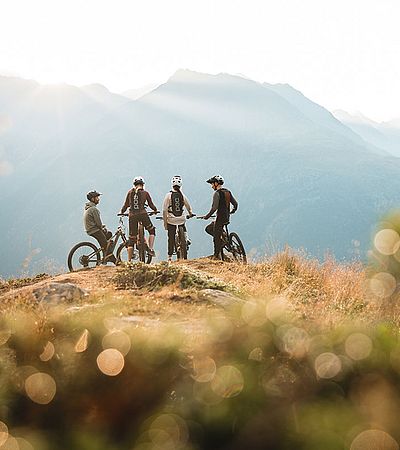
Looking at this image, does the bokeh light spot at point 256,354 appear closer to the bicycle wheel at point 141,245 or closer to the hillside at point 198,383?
the hillside at point 198,383

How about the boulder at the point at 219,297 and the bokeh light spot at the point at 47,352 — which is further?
the boulder at the point at 219,297

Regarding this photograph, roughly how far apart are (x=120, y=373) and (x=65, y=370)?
417 mm

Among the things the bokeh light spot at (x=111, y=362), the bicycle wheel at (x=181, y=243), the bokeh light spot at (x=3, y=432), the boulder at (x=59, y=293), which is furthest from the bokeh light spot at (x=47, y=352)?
the bicycle wheel at (x=181, y=243)

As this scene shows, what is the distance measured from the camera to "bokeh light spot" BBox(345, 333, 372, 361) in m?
3.98

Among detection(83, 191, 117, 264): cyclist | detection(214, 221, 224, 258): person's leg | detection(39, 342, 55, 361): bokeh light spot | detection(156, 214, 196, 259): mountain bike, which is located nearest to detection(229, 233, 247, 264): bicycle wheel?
detection(214, 221, 224, 258): person's leg

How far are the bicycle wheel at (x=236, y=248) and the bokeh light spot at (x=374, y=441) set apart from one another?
38.8 ft

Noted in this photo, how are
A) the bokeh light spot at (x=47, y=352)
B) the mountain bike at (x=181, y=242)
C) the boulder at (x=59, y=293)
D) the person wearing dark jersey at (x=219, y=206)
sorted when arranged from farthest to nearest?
the mountain bike at (x=181, y=242), the person wearing dark jersey at (x=219, y=206), the boulder at (x=59, y=293), the bokeh light spot at (x=47, y=352)

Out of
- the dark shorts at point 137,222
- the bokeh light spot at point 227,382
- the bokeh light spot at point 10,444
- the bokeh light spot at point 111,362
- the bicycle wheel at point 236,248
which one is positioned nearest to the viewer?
the bokeh light spot at point 10,444

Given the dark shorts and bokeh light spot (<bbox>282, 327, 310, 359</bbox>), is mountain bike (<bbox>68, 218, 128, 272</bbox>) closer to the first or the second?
the dark shorts

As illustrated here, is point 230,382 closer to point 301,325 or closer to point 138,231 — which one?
point 301,325

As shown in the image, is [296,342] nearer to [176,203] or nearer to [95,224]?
[176,203]

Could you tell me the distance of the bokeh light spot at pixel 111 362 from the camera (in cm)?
367

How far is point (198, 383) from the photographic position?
359cm

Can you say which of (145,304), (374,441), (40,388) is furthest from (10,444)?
(145,304)
